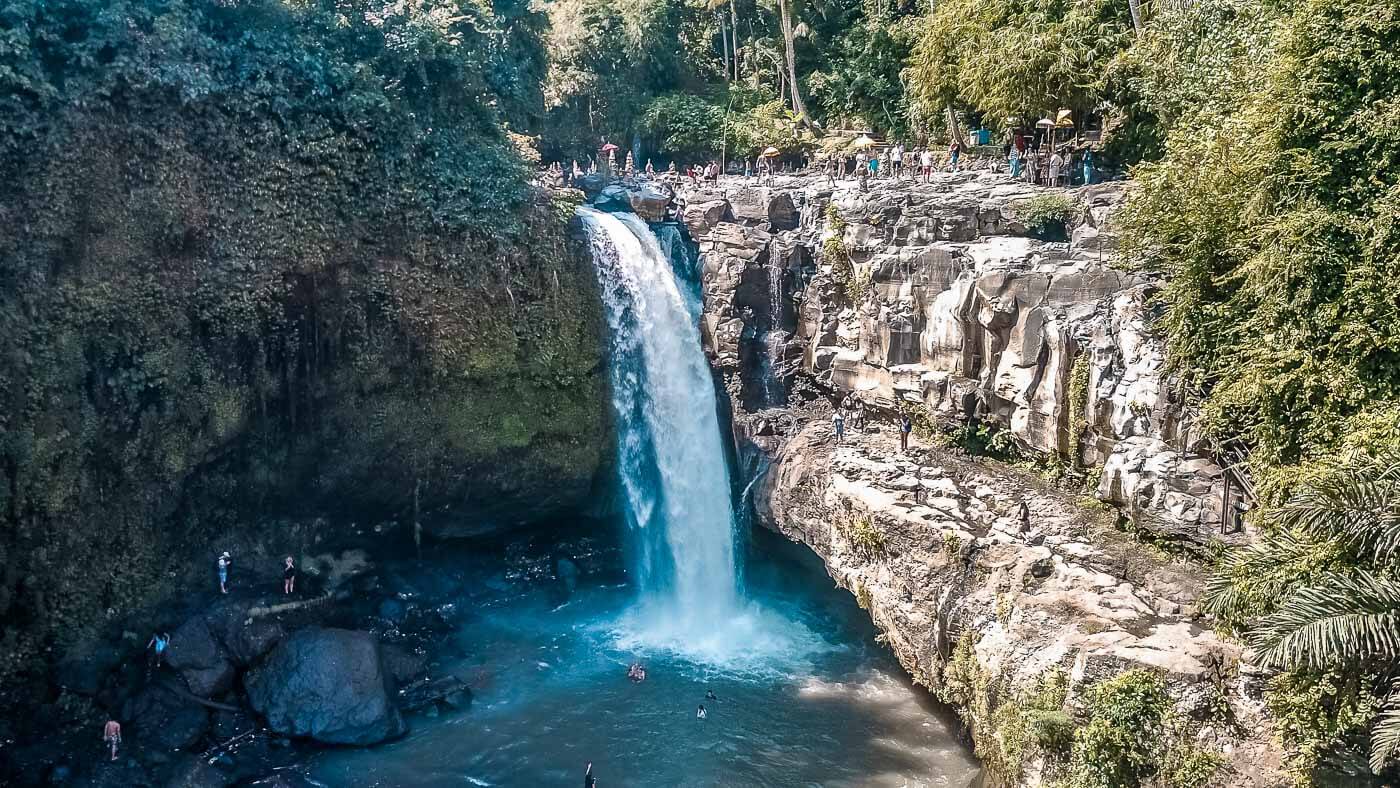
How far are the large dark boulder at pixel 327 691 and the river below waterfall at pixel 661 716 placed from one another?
480 mm

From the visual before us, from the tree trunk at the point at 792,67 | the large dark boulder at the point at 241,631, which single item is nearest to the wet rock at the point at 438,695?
the large dark boulder at the point at 241,631

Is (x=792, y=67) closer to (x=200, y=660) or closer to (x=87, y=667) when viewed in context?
(x=200, y=660)

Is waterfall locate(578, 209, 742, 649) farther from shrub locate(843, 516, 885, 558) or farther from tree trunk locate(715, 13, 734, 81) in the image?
tree trunk locate(715, 13, 734, 81)

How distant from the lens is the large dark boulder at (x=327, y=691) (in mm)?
20234

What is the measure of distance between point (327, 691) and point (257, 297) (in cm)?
852

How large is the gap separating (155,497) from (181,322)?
3855mm

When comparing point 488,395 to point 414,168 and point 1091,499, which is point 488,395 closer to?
point 414,168

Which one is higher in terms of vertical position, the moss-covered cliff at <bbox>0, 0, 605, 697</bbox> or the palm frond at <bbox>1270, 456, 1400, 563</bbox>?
the moss-covered cliff at <bbox>0, 0, 605, 697</bbox>

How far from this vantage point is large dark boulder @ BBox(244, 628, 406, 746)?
66.4 feet

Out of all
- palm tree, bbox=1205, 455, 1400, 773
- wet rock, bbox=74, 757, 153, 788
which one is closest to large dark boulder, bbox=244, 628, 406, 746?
wet rock, bbox=74, 757, 153, 788

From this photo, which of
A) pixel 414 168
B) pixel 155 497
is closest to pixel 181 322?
pixel 155 497

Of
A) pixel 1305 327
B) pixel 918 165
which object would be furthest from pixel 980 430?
pixel 918 165

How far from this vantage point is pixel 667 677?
873 inches

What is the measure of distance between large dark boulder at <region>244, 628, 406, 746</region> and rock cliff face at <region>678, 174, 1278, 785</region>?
9927mm
